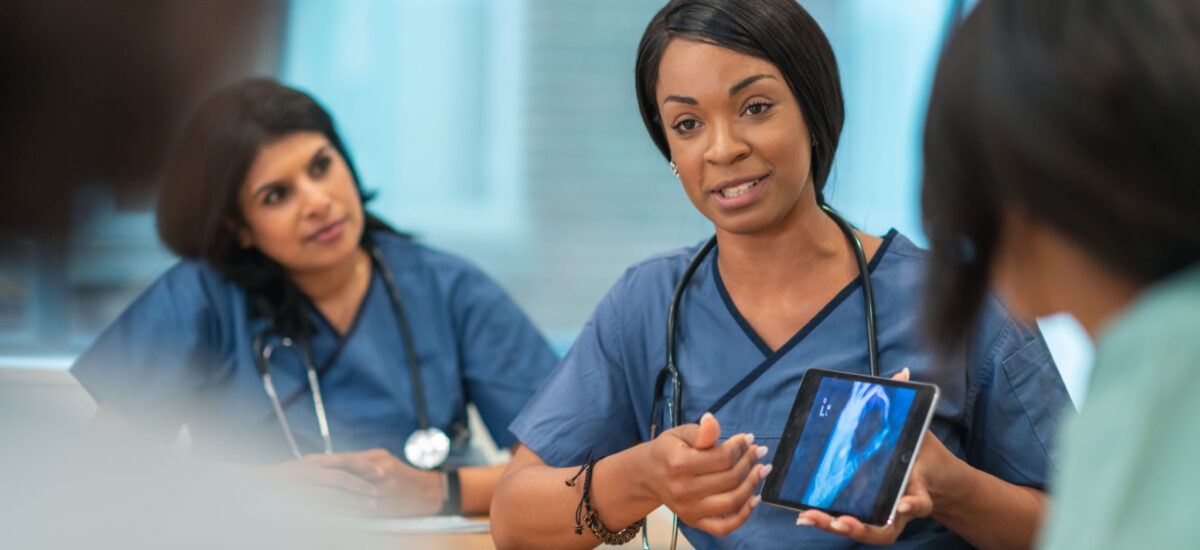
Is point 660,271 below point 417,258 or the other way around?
the other way around

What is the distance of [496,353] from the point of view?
166 cm

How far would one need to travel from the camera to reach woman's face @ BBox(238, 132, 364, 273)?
157cm

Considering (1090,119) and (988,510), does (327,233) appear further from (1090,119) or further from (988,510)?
(1090,119)

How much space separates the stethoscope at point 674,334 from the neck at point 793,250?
0.02 meters

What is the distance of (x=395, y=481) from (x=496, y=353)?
11.6 inches

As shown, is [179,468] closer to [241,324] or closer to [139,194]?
[139,194]

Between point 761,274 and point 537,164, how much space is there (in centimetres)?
175

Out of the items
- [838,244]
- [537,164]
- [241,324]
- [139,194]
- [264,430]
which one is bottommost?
[264,430]

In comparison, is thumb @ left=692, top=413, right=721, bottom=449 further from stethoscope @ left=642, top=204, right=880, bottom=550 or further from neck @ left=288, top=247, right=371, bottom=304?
neck @ left=288, top=247, right=371, bottom=304

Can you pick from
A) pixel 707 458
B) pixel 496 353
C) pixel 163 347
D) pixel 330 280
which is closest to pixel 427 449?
pixel 496 353

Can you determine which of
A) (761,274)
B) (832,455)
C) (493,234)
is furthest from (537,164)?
(832,455)

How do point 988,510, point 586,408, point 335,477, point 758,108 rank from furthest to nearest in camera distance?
point 335,477 < point 586,408 < point 758,108 < point 988,510

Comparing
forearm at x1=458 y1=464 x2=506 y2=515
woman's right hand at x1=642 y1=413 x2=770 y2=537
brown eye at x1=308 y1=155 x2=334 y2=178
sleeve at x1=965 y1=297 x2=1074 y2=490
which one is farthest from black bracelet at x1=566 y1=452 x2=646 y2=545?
brown eye at x1=308 y1=155 x2=334 y2=178

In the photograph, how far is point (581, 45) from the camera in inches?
109
